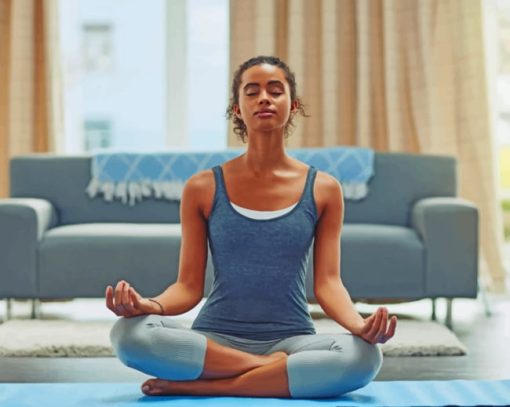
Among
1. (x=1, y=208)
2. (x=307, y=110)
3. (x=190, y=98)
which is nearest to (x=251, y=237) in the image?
(x=1, y=208)

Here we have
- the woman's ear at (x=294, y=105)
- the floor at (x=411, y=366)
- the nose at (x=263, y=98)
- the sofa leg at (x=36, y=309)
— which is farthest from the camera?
the sofa leg at (x=36, y=309)

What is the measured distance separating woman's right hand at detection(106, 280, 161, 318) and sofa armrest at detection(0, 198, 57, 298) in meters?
1.80

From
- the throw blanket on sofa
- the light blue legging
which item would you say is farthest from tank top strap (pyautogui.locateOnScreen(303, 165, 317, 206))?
the throw blanket on sofa

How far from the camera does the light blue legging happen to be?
180cm

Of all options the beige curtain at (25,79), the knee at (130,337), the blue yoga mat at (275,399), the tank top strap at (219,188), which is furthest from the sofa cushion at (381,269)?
the beige curtain at (25,79)

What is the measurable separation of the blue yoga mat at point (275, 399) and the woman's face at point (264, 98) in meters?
0.58

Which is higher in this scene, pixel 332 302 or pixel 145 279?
pixel 332 302

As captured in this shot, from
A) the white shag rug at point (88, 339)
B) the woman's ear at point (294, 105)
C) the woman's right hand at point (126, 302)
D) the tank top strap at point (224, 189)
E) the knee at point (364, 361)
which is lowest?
the white shag rug at point (88, 339)

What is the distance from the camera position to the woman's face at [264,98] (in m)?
1.91

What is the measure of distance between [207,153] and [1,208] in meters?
0.98

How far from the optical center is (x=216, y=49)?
5.06 metres

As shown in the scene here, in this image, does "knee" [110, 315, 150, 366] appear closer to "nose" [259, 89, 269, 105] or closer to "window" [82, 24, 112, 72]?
"nose" [259, 89, 269, 105]

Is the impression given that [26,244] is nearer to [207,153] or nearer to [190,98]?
[207,153]

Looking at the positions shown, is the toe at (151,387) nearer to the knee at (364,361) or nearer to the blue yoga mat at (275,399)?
the blue yoga mat at (275,399)
